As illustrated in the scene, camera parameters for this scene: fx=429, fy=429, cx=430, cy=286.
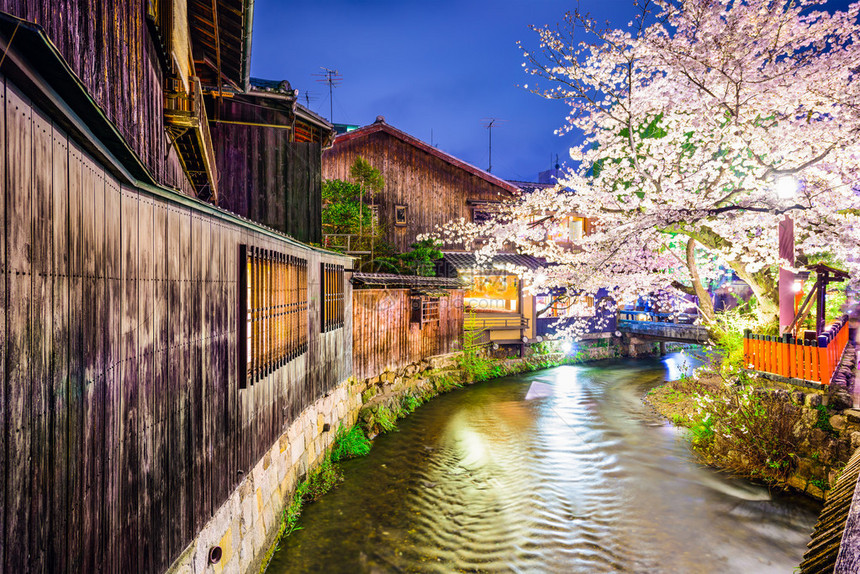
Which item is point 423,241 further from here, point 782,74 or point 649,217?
point 782,74

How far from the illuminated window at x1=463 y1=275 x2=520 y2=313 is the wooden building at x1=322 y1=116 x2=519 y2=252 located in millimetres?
4086

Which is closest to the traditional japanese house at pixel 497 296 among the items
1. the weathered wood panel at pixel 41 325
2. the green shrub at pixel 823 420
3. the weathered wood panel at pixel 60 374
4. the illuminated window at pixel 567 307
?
the illuminated window at pixel 567 307

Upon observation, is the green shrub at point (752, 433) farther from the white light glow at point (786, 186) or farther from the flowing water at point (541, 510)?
the white light glow at point (786, 186)

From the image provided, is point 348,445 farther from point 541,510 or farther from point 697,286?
point 697,286

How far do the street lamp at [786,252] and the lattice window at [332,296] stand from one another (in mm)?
11683

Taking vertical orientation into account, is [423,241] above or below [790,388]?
above

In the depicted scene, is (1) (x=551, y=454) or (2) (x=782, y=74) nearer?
(2) (x=782, y=74)

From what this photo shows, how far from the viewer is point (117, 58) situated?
198 inches

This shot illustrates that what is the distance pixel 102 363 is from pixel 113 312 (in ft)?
1.31

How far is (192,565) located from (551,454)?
10051 mm

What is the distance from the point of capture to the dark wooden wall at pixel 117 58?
3.54m

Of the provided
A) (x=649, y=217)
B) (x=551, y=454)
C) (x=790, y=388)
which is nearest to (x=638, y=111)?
(x=649, y=217)

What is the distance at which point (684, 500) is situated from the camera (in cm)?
962

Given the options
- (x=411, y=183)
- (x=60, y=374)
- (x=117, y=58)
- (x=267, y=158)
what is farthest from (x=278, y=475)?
(x=411, y=183)
